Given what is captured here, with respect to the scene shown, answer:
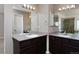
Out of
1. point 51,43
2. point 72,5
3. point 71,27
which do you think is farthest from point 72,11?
point 51,43

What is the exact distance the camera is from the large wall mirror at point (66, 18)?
161 centimetres

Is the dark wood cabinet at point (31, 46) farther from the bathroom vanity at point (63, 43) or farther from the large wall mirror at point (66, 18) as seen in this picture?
the large wall mirror at point (66, 18)

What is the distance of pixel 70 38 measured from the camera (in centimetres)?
163

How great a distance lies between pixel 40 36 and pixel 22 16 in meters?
0.38

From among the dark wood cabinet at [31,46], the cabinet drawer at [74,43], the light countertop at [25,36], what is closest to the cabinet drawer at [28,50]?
the dark wood cabinet at [31,46]

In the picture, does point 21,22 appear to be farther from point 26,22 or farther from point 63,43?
point 63,43

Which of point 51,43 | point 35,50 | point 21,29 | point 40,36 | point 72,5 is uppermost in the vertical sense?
point 72,5

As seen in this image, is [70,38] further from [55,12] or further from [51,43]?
[55,12]

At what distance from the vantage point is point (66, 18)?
1.63m

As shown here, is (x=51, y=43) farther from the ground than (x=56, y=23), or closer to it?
closer to it

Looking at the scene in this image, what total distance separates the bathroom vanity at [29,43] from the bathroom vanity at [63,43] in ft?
0.38

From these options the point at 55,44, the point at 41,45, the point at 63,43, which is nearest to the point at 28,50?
the point at 41,45

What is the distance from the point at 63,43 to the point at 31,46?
1.51 ft

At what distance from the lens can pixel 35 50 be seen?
166 centimetres
